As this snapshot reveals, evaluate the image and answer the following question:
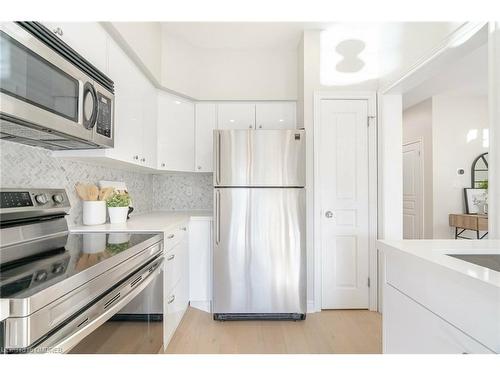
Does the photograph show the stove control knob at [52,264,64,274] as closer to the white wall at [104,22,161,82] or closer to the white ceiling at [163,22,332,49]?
the white wall at [104,22,161,82]

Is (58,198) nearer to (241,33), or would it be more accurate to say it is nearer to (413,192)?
(241,33)

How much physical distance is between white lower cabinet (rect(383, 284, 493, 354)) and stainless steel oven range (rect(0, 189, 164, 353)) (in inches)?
44.4

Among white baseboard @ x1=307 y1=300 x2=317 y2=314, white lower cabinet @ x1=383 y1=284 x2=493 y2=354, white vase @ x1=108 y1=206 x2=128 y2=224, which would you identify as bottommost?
white baseboard @ x1=307 y1=300 x2=317 y2=314

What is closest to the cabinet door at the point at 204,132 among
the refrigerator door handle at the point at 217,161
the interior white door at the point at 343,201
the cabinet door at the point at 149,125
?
the cabinet door at the point at 149,125

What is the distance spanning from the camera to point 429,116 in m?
4.26

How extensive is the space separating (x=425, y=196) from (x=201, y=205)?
11.9ft

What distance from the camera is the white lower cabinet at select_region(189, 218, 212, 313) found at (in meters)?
2.51

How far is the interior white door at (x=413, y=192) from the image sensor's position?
446 centimetres

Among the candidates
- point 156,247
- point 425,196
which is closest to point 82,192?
point 156,247

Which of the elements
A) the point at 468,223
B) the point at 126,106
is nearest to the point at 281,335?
the point at 126,106

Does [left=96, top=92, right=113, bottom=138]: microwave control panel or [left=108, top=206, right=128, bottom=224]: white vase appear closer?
[left=96, top=92, right=113, bottom=138]: microwave control panel

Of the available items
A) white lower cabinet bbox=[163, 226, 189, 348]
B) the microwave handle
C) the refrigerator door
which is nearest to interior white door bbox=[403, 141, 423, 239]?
the refrigerator door

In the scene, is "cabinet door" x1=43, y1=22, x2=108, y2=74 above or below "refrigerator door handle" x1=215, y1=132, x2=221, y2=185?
above

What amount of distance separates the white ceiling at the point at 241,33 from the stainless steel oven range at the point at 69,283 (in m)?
1.96
